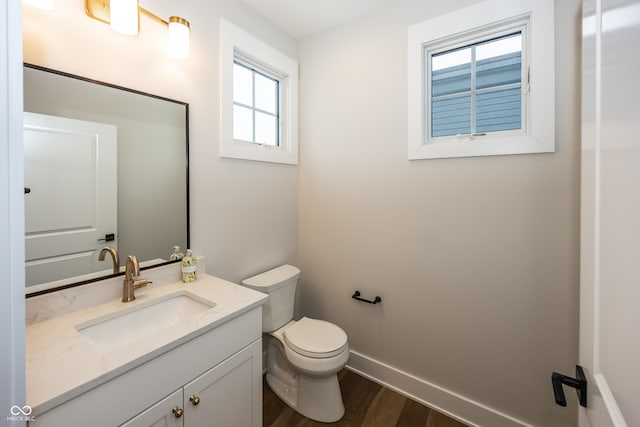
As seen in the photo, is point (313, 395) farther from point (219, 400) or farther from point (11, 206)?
point (11, 206)

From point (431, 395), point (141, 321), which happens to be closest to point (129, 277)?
point (141, 321)

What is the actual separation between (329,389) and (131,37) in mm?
2083

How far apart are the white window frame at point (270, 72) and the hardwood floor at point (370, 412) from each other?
1.58 metres

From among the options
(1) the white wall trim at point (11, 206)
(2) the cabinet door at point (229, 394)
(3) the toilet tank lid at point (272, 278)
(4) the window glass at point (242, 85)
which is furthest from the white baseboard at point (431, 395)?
(4) the window glass at point (242, 85)

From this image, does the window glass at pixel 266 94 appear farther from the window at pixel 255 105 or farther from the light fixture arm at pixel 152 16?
the light fixture arm at pixel 152 16

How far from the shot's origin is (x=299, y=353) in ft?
5.06

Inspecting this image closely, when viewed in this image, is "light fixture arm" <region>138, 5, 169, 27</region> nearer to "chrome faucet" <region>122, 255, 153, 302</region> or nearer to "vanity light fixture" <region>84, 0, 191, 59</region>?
Result: "vanity light fixture" <region>84, 0, 191, 59</region>

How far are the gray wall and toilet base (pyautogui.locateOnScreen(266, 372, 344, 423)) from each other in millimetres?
459

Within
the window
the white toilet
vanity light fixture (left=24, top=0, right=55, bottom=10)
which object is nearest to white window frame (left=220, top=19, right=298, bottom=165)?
the window

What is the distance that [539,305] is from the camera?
1385 mm

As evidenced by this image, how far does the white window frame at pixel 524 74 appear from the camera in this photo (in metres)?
1.32

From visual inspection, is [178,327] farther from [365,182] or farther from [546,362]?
[546,362]

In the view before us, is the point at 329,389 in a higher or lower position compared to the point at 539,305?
lower

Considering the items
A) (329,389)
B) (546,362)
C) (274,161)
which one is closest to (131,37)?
(274,161)
